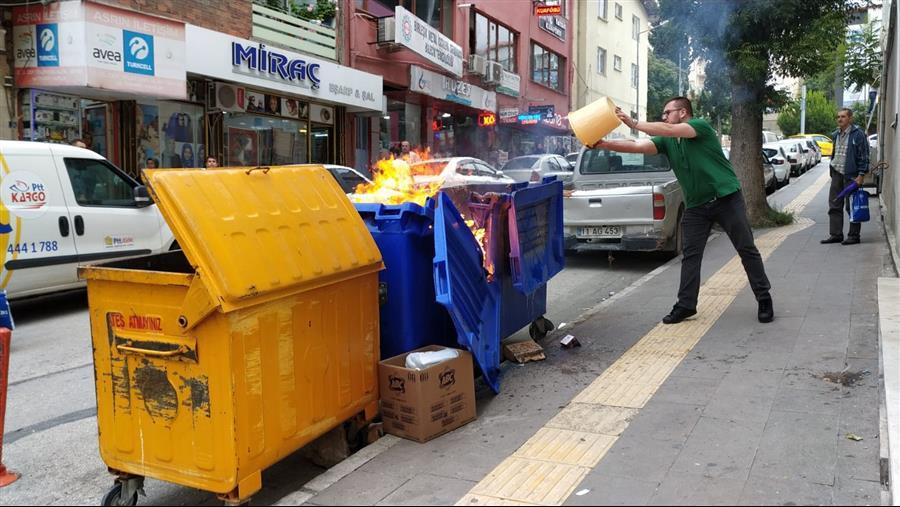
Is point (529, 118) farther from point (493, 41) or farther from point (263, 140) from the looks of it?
point (263, 140)

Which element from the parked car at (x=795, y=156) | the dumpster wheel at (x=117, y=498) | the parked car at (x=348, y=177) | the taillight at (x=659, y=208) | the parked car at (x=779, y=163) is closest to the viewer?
the dumpster wheel at (x=117, y=498)

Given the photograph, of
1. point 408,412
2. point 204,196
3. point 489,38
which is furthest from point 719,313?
point 489,38

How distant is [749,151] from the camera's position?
12289 millimetres

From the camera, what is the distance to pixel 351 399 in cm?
389

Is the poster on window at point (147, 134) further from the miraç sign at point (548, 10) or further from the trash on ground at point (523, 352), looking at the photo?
the miraç sign at point (548, 10)

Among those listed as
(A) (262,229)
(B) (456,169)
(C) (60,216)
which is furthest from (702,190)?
(B) (456,169)

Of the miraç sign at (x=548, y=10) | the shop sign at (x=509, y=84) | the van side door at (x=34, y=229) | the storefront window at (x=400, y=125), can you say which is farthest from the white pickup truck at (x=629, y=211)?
Result: the miraç sign at (x=548, y=10)

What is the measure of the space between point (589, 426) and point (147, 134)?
12191 mm

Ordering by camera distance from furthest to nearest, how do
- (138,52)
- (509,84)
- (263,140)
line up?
(509,84) < (263,140) < (138,52)

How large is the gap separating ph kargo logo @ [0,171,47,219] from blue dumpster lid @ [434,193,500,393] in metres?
5.36

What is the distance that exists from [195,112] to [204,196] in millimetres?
12587

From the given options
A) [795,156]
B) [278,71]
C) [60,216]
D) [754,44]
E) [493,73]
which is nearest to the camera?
[60,216]

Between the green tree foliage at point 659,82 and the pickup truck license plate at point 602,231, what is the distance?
155 ft

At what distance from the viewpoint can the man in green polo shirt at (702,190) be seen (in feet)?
19.6
